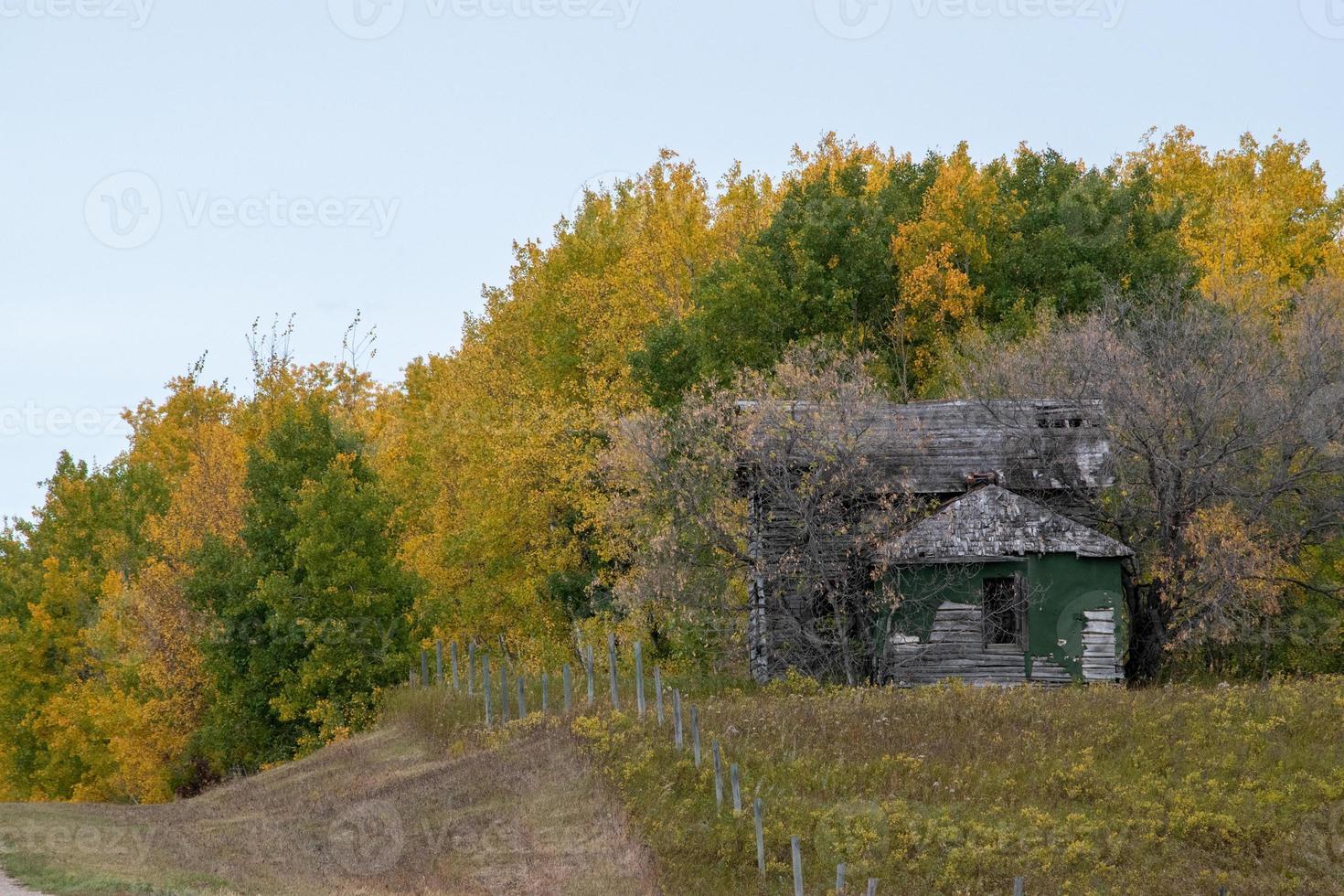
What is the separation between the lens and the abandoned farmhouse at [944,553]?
105 feet

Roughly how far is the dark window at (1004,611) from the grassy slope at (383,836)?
11.0 meters

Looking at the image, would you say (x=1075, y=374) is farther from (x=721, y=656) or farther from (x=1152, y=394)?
(x=721, y=656)

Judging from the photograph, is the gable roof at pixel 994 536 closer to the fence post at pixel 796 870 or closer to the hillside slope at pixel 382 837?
the hillside slope at pixel 382 837

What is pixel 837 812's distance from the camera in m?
21.9

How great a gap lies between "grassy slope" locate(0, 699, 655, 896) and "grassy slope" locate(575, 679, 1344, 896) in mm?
955

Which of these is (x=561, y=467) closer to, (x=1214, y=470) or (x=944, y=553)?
(x=944, y=553)

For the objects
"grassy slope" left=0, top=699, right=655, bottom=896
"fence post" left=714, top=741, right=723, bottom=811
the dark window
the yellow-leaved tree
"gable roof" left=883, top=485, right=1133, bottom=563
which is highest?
the yellow-leaved tree

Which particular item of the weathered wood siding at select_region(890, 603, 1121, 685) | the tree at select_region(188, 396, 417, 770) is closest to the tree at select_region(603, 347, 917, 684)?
the weathered wood siding at select_region(890, 603, 1121, 685)

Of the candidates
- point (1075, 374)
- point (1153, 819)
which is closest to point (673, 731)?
point (1153, 819)

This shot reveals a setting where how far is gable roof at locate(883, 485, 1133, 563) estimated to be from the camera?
31.9m

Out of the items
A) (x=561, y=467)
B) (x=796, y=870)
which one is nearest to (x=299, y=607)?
(x=561, y=467)

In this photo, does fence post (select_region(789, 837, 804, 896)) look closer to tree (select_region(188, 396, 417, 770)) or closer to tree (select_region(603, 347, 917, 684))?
tree (select_region(603, 347, 917, 684))

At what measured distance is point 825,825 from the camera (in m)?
21.4

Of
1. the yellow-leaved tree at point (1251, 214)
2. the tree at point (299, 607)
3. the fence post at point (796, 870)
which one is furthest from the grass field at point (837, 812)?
the yellow-leaved tree at point (1251, 214)
